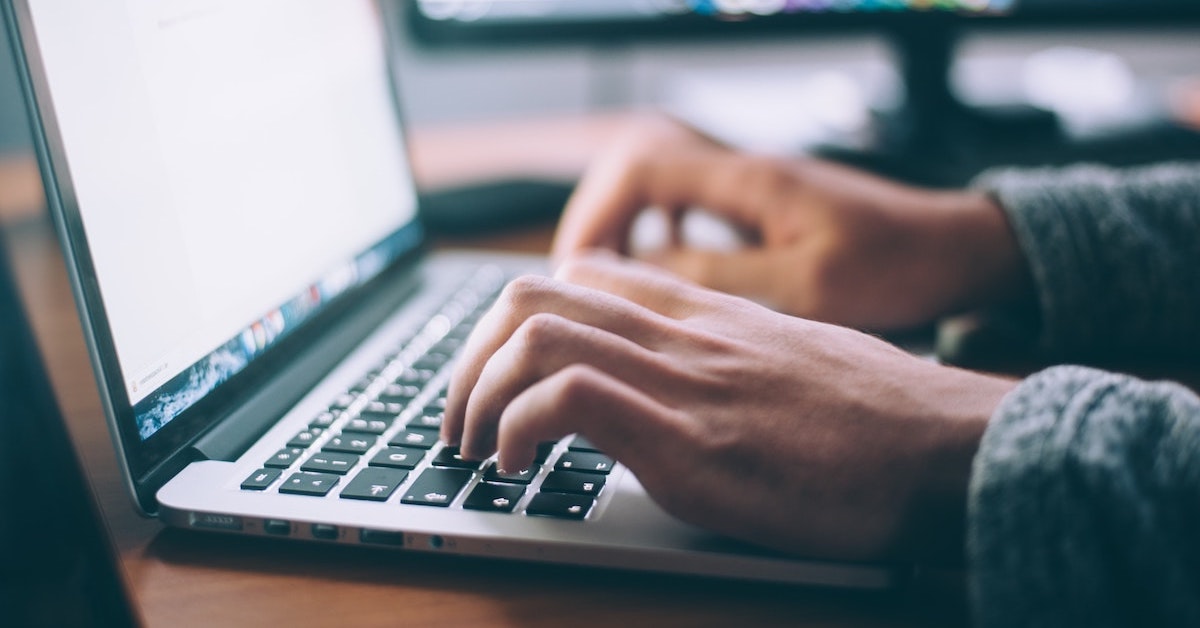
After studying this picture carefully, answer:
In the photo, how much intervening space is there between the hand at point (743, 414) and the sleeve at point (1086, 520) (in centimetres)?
2

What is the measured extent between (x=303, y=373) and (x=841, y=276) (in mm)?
311

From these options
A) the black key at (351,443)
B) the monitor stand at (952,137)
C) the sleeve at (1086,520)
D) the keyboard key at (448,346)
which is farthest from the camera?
the monitor stand at (952,137)

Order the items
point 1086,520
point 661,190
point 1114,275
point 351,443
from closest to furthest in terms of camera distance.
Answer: point 1086,520 → point 351,443 → point 1114,275 → point 661,190

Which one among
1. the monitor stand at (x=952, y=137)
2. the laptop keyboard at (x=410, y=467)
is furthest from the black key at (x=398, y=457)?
the monitor stand at (x=952, y=137)

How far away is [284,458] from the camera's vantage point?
0.40 metres

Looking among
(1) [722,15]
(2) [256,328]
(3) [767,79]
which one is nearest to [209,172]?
(2) [256,328]

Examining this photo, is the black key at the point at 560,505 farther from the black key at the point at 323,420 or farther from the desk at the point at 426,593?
the black key at the point at 323,420

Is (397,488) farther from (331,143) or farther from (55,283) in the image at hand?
(55,283)

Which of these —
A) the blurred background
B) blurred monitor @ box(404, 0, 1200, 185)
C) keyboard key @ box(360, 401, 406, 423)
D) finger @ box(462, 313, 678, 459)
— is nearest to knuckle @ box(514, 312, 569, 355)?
finger @ box(462, 313, 678, 459)

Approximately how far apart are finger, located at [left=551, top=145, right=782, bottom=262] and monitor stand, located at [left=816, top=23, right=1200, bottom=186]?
9.2 inches

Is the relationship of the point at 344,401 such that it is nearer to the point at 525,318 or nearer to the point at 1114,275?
the point at 525,318

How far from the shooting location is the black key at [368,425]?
43 centimetres

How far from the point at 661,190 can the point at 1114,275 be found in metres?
0.28

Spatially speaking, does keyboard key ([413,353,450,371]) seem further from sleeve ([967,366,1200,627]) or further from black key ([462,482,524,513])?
sleeve ([967,366,1200,627])
